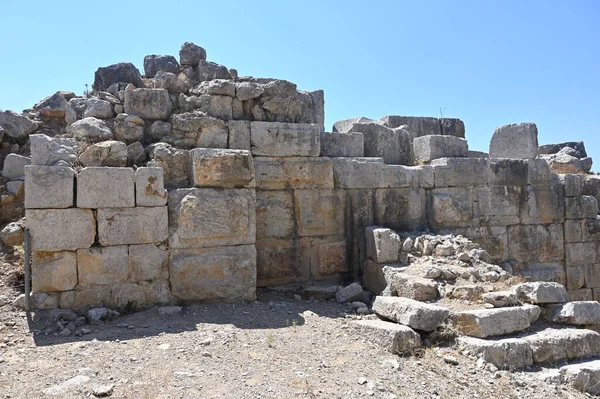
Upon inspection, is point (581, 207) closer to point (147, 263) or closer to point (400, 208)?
point (400, 208)

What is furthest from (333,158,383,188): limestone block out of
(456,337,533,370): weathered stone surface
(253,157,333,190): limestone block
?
(456,337,533,370): weathered stone surface

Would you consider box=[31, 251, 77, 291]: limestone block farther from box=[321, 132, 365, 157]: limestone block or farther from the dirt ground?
box=[321, 132, 365, 157]: limestone block

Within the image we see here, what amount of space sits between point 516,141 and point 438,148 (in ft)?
6.17

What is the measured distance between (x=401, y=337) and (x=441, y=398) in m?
0.82

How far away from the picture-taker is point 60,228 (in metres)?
4.74

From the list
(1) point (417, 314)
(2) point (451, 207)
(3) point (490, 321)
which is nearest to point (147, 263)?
(1) point (417, 314)

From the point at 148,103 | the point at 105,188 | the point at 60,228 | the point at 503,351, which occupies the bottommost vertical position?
the point at 503,351

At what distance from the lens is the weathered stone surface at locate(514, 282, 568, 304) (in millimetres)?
4719

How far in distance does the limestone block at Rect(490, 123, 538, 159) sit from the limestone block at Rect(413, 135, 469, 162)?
1.14m

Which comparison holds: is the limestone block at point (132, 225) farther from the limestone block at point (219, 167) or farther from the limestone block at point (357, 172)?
the limestone block at point (357, 172)

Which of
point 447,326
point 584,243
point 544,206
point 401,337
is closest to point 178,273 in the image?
point 401,337

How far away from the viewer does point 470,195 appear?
7.30 m

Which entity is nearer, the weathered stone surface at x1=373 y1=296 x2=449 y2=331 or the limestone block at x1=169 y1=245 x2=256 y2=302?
the weathered stone surface at x1=373 y1=296 x2=449 y2=331

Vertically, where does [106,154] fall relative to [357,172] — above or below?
above
